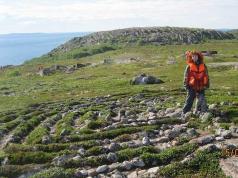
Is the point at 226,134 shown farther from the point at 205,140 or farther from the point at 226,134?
the point at 205,140

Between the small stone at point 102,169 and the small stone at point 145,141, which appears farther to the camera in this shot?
the small stone at point 145,141

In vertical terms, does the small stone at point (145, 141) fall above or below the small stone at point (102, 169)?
above

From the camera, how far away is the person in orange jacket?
28.4 metres

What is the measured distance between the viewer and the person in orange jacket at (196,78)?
28359 mm

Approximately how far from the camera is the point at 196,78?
28.7 meters

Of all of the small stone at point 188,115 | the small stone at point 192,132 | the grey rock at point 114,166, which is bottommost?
the grey rock at point 114,166

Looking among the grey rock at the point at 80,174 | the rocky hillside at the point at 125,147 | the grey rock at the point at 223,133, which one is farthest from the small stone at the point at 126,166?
the grey rock at the point at 223,133

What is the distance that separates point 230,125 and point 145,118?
22.1 ft

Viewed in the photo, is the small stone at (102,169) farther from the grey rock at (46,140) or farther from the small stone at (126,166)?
the grey rock at (46,140)

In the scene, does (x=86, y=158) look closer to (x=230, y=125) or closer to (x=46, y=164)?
(x=46, y=164)

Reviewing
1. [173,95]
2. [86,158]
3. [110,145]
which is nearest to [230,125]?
[110,145]

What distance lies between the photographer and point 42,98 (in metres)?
57.6

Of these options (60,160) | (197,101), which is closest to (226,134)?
(197,101)

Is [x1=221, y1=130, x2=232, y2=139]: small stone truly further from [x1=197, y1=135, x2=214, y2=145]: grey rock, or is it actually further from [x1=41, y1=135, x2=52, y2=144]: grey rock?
[x1=41, y1=135, x2=52, y2=144]: grey rock
